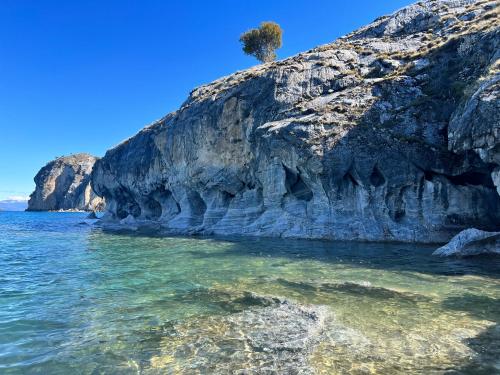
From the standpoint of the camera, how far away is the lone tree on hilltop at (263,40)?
70188 mm

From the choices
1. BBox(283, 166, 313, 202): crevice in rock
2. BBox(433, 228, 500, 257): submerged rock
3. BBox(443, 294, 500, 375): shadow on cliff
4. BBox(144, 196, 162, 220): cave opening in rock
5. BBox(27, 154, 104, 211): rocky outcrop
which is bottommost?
BBox(443, 294, 500, 375): shadow on cliff

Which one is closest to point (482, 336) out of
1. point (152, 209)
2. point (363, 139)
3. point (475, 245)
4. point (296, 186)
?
point (475, 245)

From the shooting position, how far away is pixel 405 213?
27453mm

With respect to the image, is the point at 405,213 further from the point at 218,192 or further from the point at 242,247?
the point at 218,192

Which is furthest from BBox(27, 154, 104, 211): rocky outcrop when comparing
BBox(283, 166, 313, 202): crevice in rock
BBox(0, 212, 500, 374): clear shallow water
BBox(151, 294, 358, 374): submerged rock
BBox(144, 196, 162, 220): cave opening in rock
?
BBox(151, 294, 358, 374): submerged rock

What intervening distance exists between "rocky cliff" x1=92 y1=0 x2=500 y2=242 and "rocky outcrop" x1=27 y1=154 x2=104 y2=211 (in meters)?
146

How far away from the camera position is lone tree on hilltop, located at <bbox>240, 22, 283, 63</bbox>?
230ft

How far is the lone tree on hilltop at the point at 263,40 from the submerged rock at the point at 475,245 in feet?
196

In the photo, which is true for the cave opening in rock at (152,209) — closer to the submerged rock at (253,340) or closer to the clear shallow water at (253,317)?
the clear shallow water at (253,317)

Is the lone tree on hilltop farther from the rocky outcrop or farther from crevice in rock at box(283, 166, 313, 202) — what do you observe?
the rocky outcrop

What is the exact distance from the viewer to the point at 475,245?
2016cm

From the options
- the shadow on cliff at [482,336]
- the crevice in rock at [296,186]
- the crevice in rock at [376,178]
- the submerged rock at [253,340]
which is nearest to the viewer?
the shadow on cliff at [482,336]

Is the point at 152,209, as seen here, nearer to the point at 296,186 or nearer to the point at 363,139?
the point at 296,186

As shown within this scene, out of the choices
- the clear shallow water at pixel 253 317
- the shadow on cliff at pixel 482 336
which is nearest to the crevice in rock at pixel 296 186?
the clear shallow water at pixel 253 317
